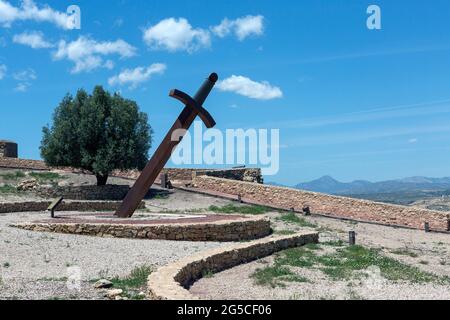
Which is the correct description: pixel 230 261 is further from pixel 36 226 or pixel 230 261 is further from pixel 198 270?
pixel 36 226

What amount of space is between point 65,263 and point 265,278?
13.7 feet

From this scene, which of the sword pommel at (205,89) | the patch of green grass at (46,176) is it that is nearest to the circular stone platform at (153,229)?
the sword pommel at (205,89)

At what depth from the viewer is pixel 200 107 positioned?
18062mm

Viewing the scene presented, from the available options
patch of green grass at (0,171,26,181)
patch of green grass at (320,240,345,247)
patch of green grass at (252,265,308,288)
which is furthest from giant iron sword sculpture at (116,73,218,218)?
patch of green grass at (0,171,26,181)

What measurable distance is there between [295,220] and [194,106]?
9.10 m

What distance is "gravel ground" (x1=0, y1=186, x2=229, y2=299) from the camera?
28.5ft

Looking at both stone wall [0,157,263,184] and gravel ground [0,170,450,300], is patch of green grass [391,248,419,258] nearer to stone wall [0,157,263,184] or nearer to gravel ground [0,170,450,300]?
gravel ground [0,170,450,300]

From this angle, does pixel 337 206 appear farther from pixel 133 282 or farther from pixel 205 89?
pixel 133 282

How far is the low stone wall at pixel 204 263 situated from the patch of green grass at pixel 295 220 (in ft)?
16.5

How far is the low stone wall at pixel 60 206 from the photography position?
69.6 ft

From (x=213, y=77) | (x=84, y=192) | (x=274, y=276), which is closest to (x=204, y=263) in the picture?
(x=274, y=276)

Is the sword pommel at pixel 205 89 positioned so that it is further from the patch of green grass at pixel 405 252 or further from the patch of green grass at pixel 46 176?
the patch of green grass at pixel 46 176
